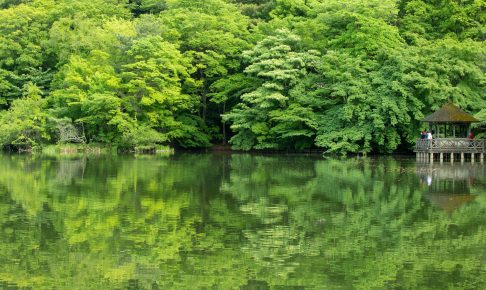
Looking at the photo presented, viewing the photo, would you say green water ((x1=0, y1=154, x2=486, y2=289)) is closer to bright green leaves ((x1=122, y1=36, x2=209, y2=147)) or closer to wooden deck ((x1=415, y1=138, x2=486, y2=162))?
wooden deck ((x1=415, y1=138, x2=486, y2=162))

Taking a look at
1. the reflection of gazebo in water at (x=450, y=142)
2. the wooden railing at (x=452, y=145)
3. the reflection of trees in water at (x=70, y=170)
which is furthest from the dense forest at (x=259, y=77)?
the reflection of trees in water at (x=70, y=170)

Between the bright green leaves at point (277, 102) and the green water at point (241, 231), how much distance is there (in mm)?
13214

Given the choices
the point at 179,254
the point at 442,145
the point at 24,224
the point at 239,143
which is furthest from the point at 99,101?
the point at 179,254

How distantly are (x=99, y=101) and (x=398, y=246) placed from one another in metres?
27.9

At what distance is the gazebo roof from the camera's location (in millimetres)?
31125

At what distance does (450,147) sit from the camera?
3141cm

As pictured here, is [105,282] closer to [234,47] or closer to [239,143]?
[239,143]

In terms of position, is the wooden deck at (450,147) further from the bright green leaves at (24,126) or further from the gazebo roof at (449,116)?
the bright green leaves at (24,126)

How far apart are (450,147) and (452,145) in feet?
0.44

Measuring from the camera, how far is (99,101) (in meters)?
37.3

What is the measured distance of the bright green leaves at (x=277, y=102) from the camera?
36.0 meters

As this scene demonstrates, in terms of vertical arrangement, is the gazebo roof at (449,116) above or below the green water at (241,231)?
above

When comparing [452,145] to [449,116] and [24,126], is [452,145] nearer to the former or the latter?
[449,116]

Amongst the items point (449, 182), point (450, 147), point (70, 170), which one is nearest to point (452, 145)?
point (450, 147)
